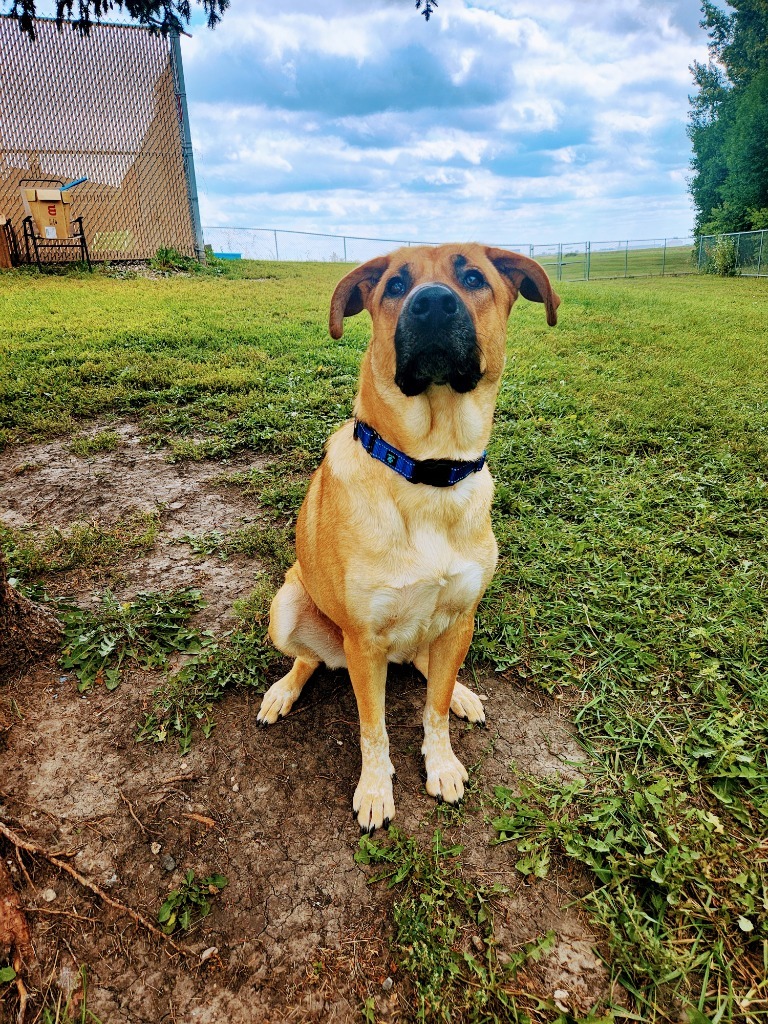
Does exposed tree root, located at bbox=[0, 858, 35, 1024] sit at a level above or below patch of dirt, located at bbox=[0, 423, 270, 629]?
below

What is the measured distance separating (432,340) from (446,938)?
1928 millimetres

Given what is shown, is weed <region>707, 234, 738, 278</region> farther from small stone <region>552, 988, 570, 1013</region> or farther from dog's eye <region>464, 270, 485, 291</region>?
small stone <region>552, 988, 570, 1013</region>

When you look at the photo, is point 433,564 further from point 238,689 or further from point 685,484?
point 685,484

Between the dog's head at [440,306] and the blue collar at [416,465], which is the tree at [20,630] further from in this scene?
the dog's head at [440,306]

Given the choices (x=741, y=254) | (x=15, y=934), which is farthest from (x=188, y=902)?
(x=741, y=254)

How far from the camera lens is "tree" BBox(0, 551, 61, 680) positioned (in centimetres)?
266

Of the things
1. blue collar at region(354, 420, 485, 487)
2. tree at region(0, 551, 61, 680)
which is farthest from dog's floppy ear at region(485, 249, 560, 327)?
tree at region(0, 551, 61, 680)

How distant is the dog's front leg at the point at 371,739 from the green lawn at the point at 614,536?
17.4 inches

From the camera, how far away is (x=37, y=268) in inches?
481

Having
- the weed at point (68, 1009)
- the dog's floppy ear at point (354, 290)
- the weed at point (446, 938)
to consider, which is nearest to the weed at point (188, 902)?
the weed at point (68, 1009)

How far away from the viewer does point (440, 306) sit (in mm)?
2021

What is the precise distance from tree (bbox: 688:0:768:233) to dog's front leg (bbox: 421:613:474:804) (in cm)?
3052

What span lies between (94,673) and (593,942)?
2.32 metres

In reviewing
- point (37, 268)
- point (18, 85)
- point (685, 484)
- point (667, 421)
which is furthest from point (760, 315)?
point (18, 85)
